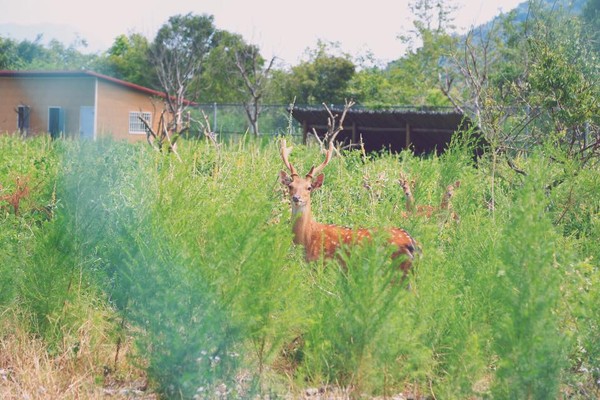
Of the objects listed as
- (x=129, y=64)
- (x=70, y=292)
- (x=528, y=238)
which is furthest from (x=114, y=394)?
(x=129, y=64)

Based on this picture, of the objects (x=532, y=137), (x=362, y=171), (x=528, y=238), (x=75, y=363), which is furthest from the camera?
(x=362, y=171)

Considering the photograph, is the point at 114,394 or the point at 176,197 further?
the point at 176,197

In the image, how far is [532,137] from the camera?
26.3ft

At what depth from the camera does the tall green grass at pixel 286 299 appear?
138 inches

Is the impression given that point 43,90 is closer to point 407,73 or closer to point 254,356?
point 407,73

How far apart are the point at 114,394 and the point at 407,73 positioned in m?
27.2

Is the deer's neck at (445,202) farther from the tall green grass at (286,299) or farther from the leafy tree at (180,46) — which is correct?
the leafy tree at (180,46)

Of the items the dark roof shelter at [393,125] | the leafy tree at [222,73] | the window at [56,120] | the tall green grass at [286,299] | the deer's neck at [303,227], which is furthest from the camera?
the leafy tree at [222,73]

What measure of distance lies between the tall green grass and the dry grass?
0.08 meters

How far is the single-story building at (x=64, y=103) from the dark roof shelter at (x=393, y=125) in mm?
5429

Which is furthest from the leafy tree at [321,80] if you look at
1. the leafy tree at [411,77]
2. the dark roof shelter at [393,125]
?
the dark roof shelter at [393,125]

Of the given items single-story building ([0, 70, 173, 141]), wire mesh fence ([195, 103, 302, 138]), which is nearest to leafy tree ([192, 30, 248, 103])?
wire mesh fence ([195, 103, 302, 138])

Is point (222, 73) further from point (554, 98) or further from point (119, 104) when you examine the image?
point (554, 98)

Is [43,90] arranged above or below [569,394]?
above
